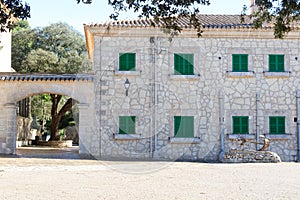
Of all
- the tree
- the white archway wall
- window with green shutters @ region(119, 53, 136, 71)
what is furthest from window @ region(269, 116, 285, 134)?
the tree

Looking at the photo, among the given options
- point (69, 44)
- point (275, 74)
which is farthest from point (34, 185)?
point (69, 44)

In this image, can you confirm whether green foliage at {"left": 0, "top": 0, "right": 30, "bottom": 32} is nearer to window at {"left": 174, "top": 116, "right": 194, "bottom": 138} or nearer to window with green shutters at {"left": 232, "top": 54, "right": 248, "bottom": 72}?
window at {"left": 174, "top": 116, "right": 194, "bottom": 138}

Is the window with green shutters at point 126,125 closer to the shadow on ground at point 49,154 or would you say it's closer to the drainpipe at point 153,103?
the drainpipe at point 153,103

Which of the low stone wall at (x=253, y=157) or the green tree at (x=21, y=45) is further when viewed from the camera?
the green tree at (x=21, y=45)

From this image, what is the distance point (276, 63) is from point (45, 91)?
9435 millimetres

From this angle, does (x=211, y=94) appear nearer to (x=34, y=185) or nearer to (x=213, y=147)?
(x=213, y=147)

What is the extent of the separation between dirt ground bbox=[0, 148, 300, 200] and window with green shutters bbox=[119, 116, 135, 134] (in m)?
4.09

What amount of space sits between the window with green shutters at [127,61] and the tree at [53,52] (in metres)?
12.1

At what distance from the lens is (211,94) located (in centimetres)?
1948

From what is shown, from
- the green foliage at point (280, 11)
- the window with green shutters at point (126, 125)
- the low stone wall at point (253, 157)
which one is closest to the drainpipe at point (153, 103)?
the window with green shutters at point (126, 125)

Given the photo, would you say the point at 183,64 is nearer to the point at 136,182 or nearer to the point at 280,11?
the point at 136,182

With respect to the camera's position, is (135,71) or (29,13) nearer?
(29,13)

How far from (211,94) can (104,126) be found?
4500 mm

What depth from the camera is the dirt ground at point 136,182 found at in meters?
8.55
